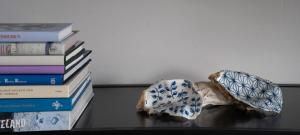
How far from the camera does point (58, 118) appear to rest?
0.78 metres

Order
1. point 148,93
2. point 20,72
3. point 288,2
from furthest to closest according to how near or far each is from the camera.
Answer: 1. point 288,2
2. point 148,93
3. point 20,72

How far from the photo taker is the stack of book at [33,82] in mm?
767

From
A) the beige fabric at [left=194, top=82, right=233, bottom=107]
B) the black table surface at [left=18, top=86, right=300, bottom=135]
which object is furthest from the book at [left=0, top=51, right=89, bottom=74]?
the beige fabric at [left=194, top=82, right=233, bottom=107]

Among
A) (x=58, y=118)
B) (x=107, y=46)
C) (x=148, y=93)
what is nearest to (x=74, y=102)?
(x=58, y=118)

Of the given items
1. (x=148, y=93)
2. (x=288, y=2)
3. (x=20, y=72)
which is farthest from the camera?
(x=288, y=2)

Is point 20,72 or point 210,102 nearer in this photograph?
point 20,72

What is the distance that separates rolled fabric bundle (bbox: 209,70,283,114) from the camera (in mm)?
908

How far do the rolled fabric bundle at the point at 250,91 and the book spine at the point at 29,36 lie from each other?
1.46 ft

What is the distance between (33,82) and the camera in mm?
770

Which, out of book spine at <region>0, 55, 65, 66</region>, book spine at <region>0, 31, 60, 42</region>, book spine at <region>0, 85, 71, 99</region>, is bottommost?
book spine at <region>0, 85, 71, 99</region>

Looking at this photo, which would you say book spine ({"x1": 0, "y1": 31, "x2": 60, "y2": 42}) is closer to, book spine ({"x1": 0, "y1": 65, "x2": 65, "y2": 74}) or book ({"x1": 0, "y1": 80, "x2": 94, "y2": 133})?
book spine ({"x1": 0, "y1": 65, "x2": 65, "y2": 74})

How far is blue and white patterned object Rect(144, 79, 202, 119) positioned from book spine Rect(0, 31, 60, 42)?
29cm

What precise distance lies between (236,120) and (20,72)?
52 cm

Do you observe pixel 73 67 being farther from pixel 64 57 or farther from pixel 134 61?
pixel 134 61
